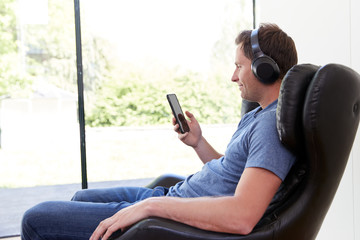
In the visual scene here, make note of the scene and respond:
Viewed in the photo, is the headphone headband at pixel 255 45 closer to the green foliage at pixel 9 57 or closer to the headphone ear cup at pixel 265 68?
the headphone ear cup at pixel 265 68

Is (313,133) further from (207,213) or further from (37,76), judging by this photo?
(37,76)

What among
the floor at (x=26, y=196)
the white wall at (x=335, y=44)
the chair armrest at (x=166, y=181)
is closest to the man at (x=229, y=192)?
the chair armrest at (x=166, y=181)

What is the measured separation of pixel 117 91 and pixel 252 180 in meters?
2.45

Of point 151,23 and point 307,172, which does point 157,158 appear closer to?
point 151,23

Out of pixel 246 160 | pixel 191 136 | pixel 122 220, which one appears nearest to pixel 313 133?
pixel 246 160

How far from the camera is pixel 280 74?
135 centimetres

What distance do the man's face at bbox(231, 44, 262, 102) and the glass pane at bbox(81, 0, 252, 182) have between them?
6.63ft

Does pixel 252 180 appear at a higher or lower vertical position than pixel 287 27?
lower

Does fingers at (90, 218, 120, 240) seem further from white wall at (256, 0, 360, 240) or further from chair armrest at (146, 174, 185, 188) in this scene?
white wall at (256, 0, 360, 240)

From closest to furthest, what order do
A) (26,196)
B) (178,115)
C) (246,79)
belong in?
(246,79)
(178,115)
(26,196)

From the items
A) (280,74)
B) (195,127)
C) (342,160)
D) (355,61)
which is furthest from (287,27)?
(342,160)

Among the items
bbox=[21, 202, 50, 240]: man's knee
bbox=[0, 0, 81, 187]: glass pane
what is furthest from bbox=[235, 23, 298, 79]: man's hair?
bbox=[0, 0, 81, 187]: glass pane

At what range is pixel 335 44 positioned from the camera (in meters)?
2.03

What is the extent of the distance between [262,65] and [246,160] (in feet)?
0.95
